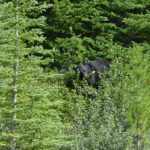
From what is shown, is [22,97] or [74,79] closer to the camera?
[22,97]

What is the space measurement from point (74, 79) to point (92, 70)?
79 centimetres

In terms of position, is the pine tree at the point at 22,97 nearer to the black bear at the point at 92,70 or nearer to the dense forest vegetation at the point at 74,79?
the dense forest vegetation at the point at 74,79

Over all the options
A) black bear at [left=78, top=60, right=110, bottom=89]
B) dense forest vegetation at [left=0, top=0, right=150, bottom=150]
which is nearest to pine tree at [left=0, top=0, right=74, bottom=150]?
dense forest vegetation at [left=0, top=0, right=150, bottom=150]

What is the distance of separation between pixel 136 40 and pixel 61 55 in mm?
3539

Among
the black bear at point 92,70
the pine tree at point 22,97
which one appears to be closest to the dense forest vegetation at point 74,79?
the pine tree at point 22,97

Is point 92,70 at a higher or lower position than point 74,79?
higher

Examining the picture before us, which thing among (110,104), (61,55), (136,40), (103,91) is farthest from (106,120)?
(136,40)

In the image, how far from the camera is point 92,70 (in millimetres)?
21609

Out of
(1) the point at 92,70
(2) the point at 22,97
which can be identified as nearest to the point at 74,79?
(1) the point at 92,70

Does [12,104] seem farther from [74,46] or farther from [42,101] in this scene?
[74,46]

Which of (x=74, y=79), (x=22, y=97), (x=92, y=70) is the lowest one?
(x=74, y=79)

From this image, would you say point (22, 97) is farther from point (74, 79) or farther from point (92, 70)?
point (92, 70)

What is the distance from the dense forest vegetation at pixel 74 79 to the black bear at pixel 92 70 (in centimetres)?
29

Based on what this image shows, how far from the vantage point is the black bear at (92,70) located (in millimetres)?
21469
